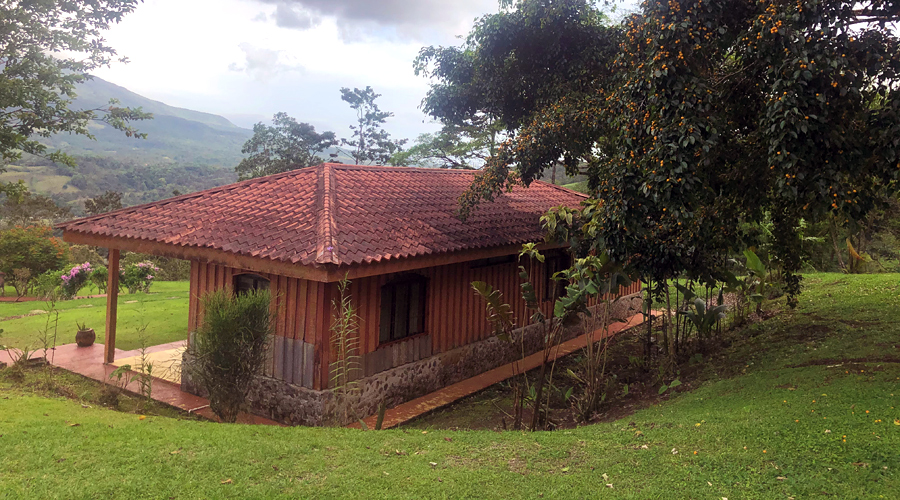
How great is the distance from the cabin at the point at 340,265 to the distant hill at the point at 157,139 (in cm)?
9098

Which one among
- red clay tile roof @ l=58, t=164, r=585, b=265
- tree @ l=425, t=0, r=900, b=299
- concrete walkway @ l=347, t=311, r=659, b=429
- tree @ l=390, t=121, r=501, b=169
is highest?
tree @ l=390, t=121, r=501, b=169

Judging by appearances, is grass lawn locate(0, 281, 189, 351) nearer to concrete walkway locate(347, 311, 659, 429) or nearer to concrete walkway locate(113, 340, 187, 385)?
concrete walkway locate(113, 340, 187, 385)

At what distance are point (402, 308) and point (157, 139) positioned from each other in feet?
471

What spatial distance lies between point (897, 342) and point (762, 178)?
3157 mm

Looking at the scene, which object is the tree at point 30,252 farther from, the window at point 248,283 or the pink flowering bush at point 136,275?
the window at point 248,283

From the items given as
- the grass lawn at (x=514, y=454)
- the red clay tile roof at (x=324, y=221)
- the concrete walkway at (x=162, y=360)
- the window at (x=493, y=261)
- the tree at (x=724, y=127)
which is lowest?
the concrete walkway at (x=162, y=360)

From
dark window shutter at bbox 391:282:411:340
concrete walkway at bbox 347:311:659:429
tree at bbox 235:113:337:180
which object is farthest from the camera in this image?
tree at bbox 235:113:337:180

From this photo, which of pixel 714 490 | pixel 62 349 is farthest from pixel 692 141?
pixel 62 349

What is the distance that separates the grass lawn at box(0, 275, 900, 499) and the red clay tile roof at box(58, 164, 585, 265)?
8.03ft

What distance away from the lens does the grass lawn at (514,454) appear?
4.43 m

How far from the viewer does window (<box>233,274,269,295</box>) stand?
28.4 ft

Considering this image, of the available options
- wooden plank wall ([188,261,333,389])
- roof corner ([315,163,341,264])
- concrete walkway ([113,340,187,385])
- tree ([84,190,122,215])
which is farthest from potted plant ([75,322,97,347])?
tree ([84,190,122,215])

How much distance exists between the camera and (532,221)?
485 inches

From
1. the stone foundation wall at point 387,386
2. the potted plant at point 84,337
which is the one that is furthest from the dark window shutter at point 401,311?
the potted plant at point 84,337
